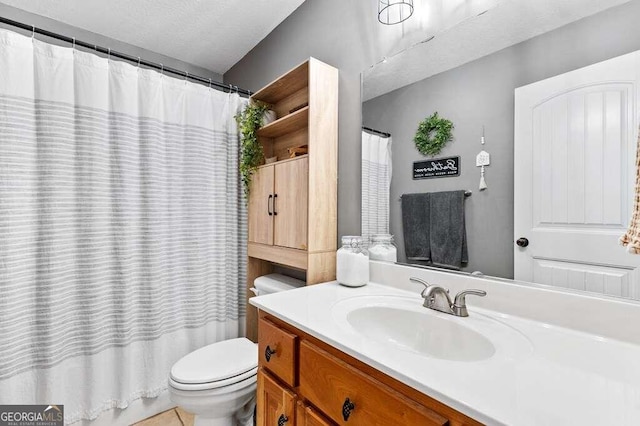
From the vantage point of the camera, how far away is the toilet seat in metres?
1.37

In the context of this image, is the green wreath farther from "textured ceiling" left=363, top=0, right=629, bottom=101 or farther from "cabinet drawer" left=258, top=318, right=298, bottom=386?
"cabinet drawer" left=258, top=318, right=298, bottom=386

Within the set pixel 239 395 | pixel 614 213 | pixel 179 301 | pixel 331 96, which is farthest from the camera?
pixel 179 301

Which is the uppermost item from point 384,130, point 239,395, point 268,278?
point 384,130

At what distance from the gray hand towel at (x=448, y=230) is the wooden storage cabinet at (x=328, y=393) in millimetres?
632

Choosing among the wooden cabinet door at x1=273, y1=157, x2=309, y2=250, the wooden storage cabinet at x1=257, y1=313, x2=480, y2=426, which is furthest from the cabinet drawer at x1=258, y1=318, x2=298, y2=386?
the wooden cabinet door at x1=273, y1=157, x2=309, y2=250

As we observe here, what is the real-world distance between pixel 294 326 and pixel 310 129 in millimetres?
963

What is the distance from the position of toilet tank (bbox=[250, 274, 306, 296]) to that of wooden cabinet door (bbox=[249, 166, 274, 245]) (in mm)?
250

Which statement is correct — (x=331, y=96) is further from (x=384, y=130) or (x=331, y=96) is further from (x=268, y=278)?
(x=268, y=278)

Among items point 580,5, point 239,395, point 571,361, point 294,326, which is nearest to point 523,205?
point 571,361

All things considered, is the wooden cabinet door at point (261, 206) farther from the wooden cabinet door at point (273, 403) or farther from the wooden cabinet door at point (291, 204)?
the wooden cabinet door at point (273, 403)

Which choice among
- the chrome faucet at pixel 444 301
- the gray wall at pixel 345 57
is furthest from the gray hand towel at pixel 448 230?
the gray wall at pixel 345 57

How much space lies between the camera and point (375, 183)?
1.49 m

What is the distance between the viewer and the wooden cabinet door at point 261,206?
1833mm

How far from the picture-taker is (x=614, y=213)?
825 mm
